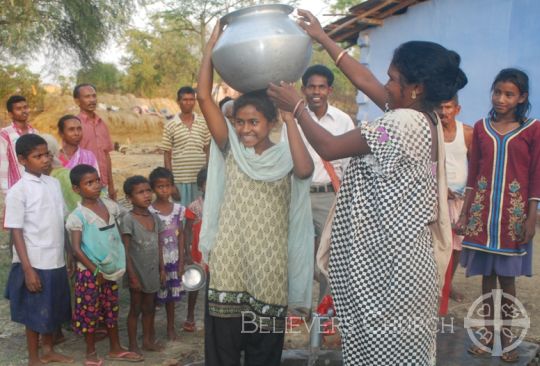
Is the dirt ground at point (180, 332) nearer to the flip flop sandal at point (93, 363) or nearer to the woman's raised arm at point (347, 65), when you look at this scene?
the flip flop sandal at point (93, 363)

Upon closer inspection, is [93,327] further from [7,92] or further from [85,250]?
[7,92]

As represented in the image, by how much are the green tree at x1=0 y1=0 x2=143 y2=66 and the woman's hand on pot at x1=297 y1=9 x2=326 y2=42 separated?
7.36m

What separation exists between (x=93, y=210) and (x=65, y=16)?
7.65 meters

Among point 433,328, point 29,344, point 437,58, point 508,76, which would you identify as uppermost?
point 508,76

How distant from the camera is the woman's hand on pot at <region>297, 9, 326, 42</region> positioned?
243 centimetres

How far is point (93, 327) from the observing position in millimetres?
3232

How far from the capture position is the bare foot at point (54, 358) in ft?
10.8

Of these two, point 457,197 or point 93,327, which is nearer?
point 93,327

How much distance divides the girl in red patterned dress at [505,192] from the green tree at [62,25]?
24.8 feet

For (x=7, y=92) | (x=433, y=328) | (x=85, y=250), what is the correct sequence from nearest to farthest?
(x=433, y=328)
(x=85, y=250)
(x=7, y=92)

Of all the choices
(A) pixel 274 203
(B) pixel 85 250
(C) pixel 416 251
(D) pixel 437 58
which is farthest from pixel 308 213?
(B) pixel 85 250

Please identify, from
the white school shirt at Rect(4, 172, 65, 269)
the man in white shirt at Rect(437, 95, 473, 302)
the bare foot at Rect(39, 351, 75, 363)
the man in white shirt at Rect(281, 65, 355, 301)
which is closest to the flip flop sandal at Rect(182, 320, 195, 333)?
the bare foot at Rect(39, 351, 75, 363)

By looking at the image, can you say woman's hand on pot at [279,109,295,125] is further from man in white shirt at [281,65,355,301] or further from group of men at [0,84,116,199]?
group of men at [0,84,116,199]

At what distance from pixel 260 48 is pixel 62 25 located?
8.88 m
